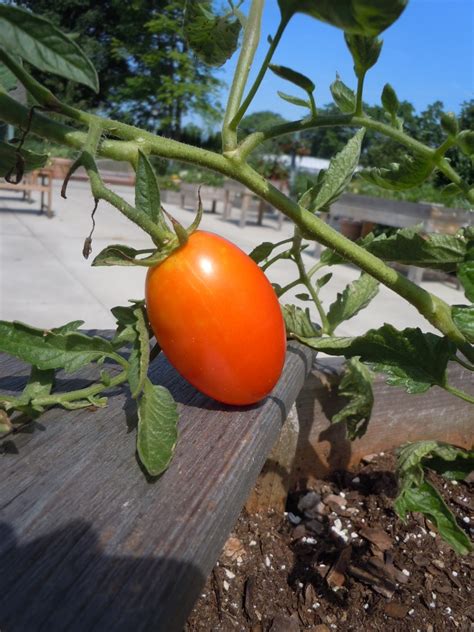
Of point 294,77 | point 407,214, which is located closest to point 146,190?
point 294,77

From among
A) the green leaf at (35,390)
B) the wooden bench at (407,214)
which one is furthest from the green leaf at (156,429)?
the wooden bench at (407,214)

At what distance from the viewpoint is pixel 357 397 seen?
3.43ft

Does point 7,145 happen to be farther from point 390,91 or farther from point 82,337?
point 390,91

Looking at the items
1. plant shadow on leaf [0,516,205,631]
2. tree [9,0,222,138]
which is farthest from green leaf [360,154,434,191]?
tree [9,0,222,138]

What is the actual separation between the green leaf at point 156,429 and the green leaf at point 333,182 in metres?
0.33

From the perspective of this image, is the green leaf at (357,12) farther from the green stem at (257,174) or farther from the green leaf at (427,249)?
the green leaf at (427,249)

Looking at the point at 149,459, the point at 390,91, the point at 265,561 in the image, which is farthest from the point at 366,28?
the point at 265,561

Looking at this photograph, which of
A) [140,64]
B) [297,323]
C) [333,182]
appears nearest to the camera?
[333,182]

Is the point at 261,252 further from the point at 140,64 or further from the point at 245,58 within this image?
the point at 140,64

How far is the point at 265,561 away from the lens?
3.30 ft

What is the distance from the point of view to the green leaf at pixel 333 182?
80 centimetres

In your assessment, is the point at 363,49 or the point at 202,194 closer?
the point at 363,49

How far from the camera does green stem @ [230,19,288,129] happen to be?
0.51 m

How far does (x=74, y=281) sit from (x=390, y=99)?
3.38 metres
